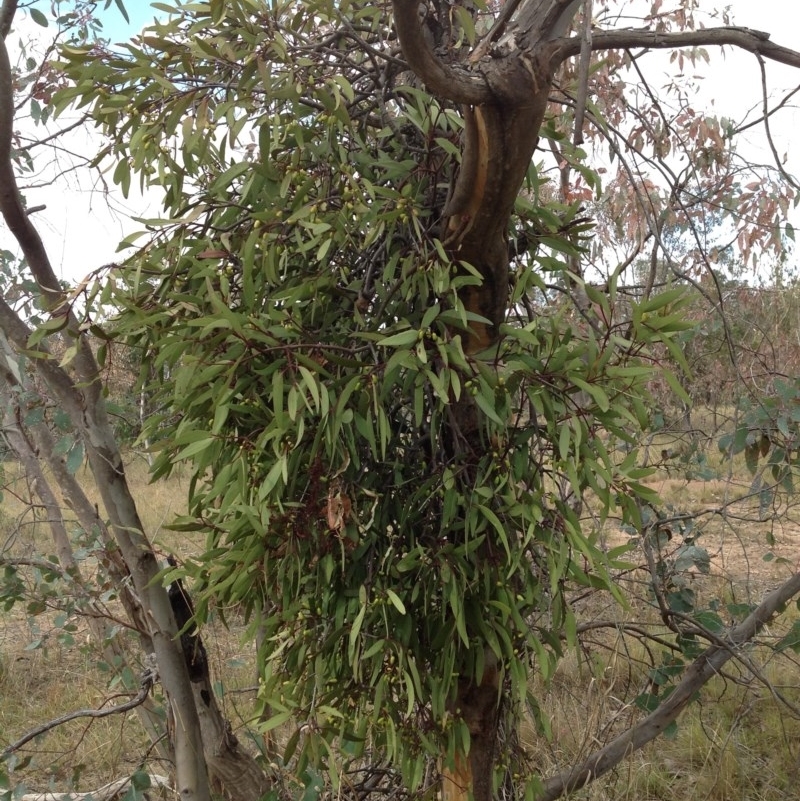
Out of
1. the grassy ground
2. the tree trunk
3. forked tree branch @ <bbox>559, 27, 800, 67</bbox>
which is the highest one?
forked tree branch @ <bbox>559, 27, 800, 67</bbox>

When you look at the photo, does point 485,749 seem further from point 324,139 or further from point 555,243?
point 324,139

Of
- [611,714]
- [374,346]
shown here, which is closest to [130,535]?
[374,346]

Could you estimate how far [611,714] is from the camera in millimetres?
2801

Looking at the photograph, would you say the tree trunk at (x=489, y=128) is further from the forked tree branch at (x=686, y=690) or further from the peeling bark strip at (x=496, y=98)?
the forked tree branch at (x=686, y=690)

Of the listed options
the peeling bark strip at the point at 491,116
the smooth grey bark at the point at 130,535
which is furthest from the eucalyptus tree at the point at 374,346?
the smooth grey bark at the point at 130,535

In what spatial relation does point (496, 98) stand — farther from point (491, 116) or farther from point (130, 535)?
point (130, 535)

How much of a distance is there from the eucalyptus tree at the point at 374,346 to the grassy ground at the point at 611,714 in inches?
24.4

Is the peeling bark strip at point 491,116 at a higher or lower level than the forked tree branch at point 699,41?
lower

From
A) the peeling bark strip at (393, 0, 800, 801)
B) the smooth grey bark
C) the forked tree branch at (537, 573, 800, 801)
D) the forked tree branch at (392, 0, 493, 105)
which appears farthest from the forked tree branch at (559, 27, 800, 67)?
the forked tree branch at (537, 573, 800, 801)

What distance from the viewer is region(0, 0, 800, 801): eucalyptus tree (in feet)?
3.65

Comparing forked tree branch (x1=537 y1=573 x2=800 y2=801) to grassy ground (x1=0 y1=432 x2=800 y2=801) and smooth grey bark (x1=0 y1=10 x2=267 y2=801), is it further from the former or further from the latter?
smooth grey bark (x1=0 y1=10 x2=267 y2=801)

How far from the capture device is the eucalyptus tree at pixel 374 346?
1112 millimetres

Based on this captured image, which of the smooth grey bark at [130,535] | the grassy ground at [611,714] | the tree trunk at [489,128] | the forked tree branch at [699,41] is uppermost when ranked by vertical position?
the forked tree branch at [699,41]

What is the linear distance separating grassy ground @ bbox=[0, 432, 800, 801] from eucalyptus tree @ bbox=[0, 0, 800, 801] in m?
0.62
